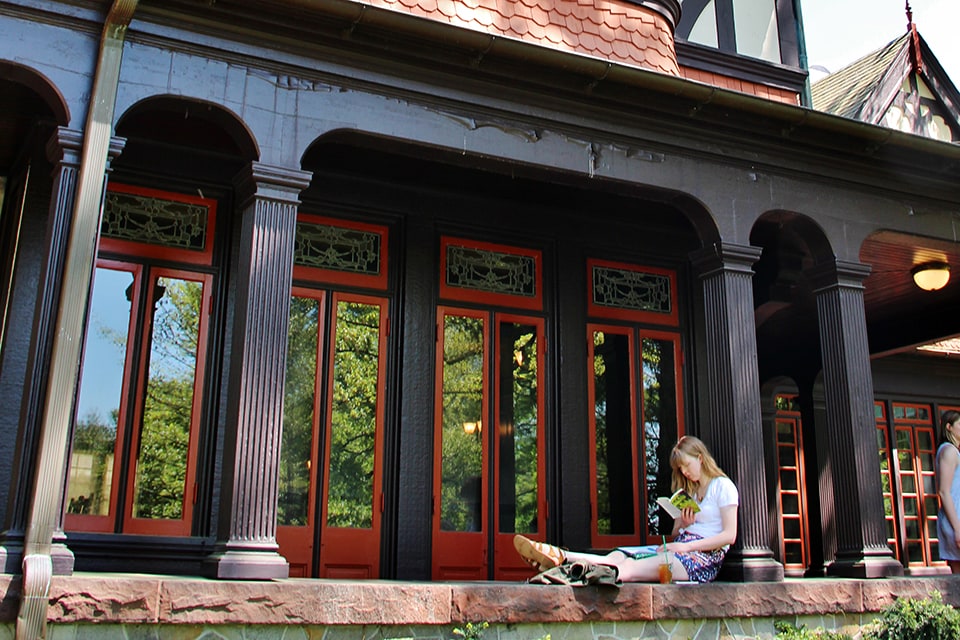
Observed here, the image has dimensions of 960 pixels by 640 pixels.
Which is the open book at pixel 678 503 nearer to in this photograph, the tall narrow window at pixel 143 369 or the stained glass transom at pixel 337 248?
the stained glass transom at pixel 337 248

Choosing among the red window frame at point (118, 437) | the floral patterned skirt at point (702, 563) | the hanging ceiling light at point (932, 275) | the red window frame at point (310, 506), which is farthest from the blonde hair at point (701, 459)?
the hanging ceiling light at point (932, 275)

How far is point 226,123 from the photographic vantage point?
6.11 m

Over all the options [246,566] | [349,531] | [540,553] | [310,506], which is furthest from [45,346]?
[540,553]

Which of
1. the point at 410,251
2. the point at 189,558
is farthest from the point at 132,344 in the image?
the point at 410,251

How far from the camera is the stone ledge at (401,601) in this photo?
183 inches

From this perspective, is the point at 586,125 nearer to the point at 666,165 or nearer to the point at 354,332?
the point at 666,165

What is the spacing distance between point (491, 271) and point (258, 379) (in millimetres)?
3209

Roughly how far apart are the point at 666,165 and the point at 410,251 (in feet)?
7.28

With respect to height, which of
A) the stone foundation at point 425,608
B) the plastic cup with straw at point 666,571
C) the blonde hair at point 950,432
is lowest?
the stone foundation at point 425,608

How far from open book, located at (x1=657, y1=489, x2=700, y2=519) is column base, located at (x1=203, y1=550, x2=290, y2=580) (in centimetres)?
270

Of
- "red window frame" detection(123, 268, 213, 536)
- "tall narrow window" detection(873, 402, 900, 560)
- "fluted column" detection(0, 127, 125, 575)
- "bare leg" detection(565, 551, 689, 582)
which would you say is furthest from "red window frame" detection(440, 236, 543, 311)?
"tall narrow window" detection(873, 402, 900, 560)

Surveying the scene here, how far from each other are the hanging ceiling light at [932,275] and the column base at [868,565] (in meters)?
3.50

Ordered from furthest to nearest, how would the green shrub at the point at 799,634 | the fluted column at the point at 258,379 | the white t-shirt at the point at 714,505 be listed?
the white t-shirt at the point at 714,505
the green shrub at the point at 799,634
the fluted column at the point at 258,379

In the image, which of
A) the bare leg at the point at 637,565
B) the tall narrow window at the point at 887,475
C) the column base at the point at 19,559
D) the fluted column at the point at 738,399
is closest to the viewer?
the column base at the point at 19,559
